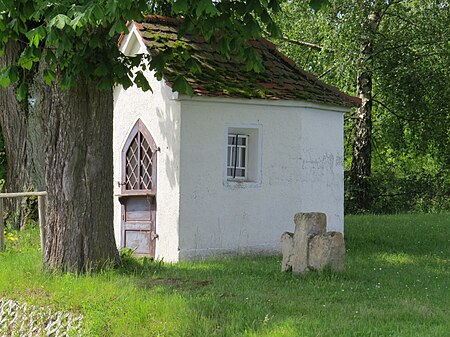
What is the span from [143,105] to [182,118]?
1646 millimetres

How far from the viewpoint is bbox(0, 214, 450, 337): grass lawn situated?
326 inches

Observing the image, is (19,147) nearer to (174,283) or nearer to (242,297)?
(174,283)

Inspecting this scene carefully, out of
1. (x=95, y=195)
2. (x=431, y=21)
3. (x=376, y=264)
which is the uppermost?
(x=431, y=21)

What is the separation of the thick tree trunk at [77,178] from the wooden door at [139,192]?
321cm

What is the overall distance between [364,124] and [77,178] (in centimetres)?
1584

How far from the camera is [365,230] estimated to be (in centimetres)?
1969

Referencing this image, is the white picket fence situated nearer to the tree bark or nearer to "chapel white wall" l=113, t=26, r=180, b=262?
the tree bark

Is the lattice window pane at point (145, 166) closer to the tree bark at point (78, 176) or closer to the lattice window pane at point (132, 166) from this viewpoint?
the lattice window pane at point (132, 166)

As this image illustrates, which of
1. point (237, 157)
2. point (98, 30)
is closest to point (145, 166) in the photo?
point (237, 157)

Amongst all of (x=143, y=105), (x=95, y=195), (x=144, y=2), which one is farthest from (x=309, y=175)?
(x=144, y=2)

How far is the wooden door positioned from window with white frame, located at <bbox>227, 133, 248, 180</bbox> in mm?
1363

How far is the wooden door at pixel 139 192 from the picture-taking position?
48.7ft

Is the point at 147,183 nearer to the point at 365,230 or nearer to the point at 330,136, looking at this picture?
the point at 330,136

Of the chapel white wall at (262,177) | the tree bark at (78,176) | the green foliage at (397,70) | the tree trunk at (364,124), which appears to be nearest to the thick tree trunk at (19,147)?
the chapel white wall at (262,177)
